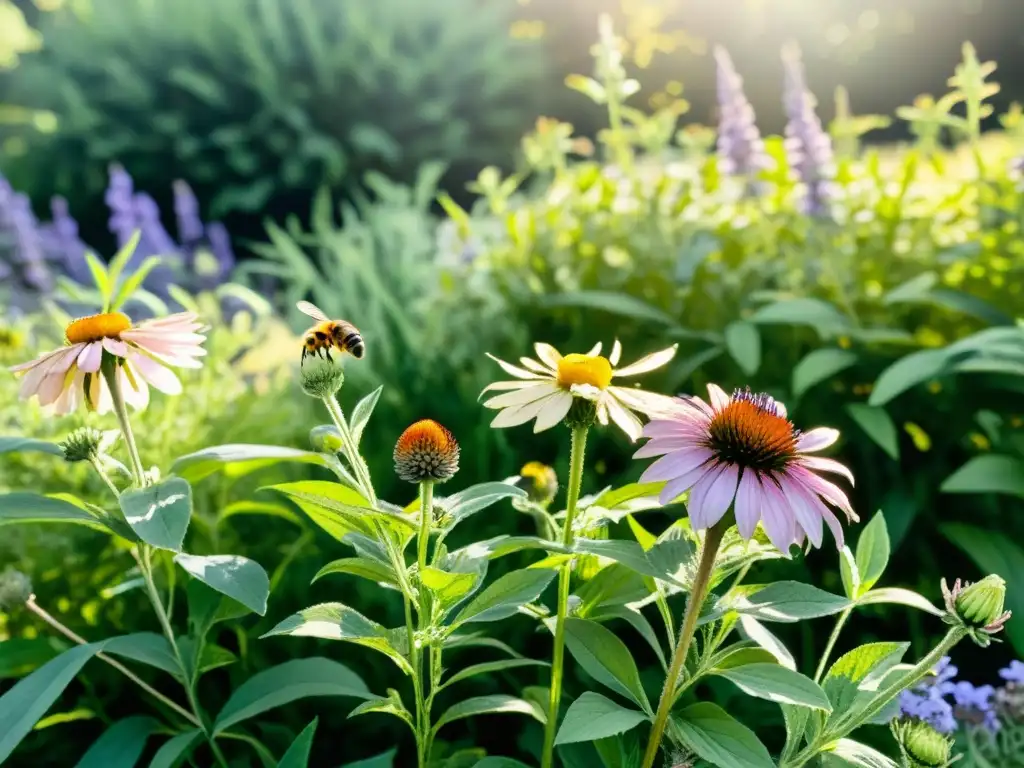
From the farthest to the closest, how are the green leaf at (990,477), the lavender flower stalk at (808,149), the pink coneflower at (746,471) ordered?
the lavender flower stalk at (808,149) → the green leaf at (990,477) → the pink coneflower at (746,471)

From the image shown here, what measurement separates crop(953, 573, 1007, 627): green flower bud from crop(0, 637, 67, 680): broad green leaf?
977 mm

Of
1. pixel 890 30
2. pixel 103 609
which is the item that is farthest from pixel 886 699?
pixel 890 30

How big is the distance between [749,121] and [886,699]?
1.40m

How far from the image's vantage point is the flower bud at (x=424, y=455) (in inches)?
29.7

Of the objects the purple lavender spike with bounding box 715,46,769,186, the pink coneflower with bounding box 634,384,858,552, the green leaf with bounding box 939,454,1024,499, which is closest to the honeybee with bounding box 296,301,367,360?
the pink coneflower with bounding box 634,384,858,552

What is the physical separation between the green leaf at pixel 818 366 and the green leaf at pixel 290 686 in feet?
2.49

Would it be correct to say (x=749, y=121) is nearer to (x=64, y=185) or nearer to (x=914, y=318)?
(x=914, y=318)

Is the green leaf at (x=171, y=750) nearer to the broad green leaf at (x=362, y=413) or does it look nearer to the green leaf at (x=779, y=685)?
the broad green leaf at (x=362, y=413)

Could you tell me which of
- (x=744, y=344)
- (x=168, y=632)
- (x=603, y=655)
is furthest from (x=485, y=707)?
(x=744, y=344)

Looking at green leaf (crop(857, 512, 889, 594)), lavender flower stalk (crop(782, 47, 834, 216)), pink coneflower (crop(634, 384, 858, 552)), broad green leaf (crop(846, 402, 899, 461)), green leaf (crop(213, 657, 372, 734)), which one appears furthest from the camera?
lavender flower stalk (crop(782, 47, 834, 216))

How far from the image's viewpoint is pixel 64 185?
5.95 metres

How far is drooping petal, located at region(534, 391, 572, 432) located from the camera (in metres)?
0.76

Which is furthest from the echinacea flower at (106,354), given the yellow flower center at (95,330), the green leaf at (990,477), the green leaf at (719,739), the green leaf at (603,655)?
the green leaf at (990,477)

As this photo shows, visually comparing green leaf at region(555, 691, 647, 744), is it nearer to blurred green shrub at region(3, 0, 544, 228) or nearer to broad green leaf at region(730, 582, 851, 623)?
broad green leaf at region(730, 582, 851, 623)
